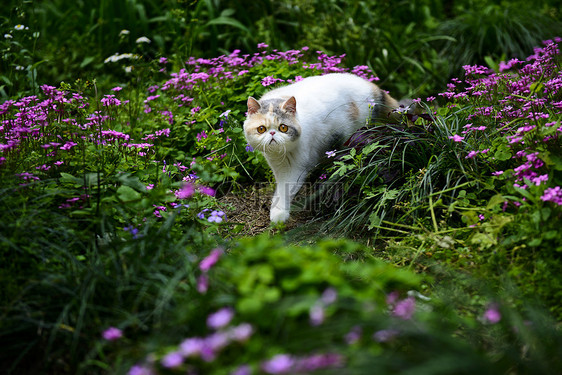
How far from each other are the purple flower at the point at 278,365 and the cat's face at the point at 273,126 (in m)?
2.01

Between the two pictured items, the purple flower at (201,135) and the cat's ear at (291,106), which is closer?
the cat's ear at (291,106)

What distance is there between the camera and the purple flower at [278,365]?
132 centimetres

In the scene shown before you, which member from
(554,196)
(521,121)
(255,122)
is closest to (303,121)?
(255,122)

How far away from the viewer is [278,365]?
1.32 m

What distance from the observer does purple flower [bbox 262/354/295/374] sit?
1322 mm

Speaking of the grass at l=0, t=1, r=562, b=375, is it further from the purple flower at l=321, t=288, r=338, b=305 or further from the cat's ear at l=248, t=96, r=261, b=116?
the cat's ear at l=248, t=96, r=261, b=116

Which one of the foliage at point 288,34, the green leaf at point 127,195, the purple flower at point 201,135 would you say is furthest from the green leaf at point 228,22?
the green leaf at point 127,195

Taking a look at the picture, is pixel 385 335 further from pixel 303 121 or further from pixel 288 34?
pixel 288 34

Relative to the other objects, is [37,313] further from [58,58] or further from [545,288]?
[58,58]

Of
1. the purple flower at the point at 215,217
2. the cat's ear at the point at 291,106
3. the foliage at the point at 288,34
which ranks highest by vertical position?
the foliage at the point at 288,34

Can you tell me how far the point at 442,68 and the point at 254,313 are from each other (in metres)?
5.02

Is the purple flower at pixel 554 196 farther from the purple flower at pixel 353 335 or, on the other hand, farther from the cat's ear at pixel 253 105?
the cat's ear at pixel 253 105

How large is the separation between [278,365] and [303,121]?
236cm

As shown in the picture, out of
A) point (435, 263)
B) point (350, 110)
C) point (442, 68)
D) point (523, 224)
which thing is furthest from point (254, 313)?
point (442, 68)
